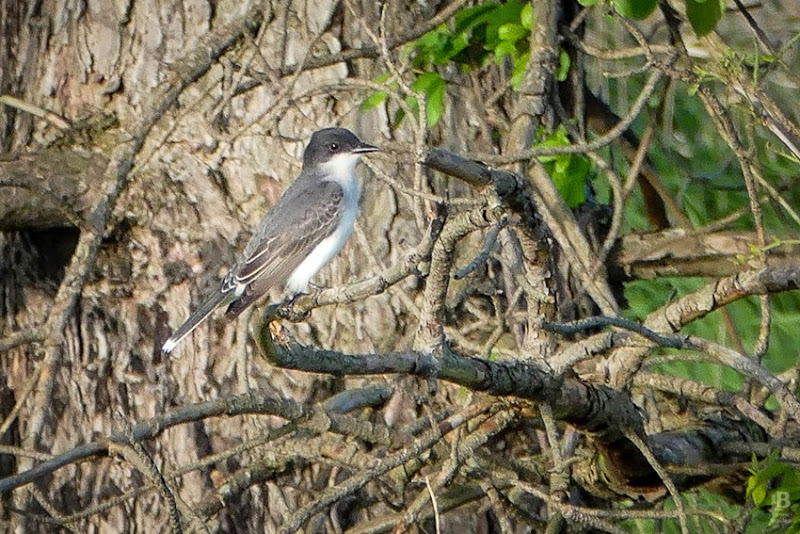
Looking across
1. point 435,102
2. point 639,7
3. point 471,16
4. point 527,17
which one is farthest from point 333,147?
point 639,7

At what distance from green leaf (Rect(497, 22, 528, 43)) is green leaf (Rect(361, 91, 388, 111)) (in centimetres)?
49

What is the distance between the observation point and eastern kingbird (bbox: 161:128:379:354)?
4.05 metres

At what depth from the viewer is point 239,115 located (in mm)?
4324

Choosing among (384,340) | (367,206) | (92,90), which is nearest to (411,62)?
(367,206)

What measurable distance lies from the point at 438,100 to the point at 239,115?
2.61 feet

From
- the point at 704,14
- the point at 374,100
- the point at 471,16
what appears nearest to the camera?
the point at 704,14

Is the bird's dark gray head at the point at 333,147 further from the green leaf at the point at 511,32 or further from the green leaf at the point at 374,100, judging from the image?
the green leaf at the point at 511,32

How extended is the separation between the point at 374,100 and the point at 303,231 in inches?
25.0

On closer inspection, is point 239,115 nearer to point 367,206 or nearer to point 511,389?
point 367,206

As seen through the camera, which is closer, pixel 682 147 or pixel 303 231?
pixel 303 231

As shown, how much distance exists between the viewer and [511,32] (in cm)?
412

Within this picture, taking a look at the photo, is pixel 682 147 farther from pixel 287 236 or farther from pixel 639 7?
pixel 639 7

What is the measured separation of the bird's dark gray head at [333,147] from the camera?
4039mm

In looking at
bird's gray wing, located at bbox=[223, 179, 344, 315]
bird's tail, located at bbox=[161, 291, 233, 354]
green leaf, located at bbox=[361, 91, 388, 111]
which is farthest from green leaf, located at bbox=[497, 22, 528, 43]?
bird's tail, located at bbox=[161, 291, 233, 354]
